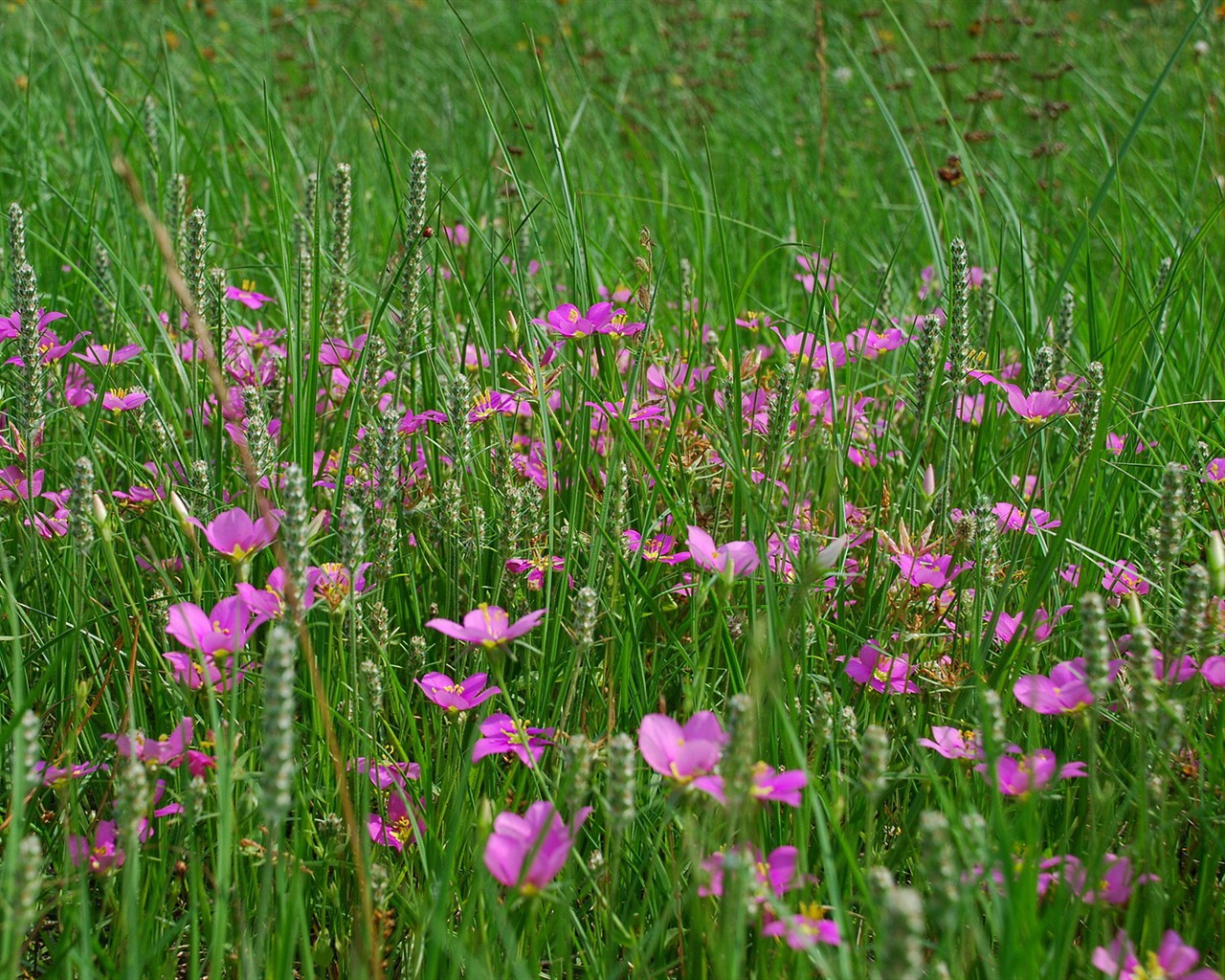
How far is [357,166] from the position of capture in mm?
3426

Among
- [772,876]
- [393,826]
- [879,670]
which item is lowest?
[393,826]

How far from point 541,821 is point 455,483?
1.94 feet

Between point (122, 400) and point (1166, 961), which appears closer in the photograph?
point (1166, 961)

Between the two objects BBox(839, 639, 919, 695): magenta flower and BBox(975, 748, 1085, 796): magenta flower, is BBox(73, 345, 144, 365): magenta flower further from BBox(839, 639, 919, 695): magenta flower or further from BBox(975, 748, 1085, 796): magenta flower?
BBox(975, 748, 1085, 796): magenta flower

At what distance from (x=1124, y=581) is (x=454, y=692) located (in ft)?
3.15

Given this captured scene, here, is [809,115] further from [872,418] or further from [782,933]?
[782,933]

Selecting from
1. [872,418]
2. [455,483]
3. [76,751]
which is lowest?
[76,751]

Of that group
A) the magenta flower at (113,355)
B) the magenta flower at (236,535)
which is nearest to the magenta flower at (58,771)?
the magenta flower at (236,535)

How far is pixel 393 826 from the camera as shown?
1364 millimetres

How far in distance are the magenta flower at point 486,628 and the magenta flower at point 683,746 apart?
171mm

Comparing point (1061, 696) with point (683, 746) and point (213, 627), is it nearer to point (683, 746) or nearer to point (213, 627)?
point (683, 746)

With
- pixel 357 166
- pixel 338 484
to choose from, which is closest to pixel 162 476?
pixel 338 484

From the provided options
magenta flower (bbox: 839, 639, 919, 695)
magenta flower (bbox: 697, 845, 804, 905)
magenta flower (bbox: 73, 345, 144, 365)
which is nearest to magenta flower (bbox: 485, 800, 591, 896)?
magenta flower (bbox: 697, 845, 804, 905)

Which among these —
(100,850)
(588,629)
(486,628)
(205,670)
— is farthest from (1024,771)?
(100,850)
